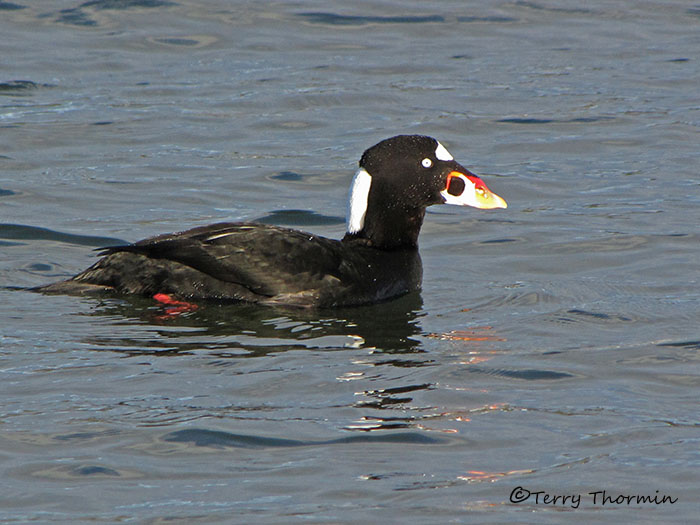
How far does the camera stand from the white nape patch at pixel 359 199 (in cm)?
834

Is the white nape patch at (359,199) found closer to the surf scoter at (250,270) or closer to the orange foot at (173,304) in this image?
the surf scoter at (250,270)

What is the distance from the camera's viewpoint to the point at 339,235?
9.90 metres

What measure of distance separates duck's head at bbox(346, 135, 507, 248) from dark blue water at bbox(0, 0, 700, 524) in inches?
19.8

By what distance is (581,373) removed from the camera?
21.5ft

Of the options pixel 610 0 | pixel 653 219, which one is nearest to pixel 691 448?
pixel 653 219

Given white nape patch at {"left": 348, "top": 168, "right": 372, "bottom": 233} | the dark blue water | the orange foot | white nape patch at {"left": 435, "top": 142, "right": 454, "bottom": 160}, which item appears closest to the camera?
the dark blue water

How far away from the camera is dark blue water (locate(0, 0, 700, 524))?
5.12 m

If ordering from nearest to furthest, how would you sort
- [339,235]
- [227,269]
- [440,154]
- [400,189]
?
[227,269], [400,189], [440,154], [339,235]

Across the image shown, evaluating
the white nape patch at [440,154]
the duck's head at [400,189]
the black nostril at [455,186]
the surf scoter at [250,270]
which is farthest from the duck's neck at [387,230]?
the white nape patch at [440,154]

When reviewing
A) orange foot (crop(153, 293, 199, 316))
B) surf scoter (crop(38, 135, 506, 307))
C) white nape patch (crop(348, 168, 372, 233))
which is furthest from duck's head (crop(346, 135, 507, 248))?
orange foot (crop(153, 293, 199, 316))

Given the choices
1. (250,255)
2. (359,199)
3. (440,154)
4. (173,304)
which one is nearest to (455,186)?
(440,154)

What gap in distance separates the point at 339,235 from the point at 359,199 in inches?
60.8

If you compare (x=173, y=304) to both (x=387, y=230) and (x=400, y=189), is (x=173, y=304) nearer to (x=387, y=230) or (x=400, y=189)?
(x=387, y=230)

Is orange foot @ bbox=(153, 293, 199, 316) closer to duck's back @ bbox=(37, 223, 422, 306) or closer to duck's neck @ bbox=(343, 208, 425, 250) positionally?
duck's back @ bbox=(37, 223, 422, 306)
